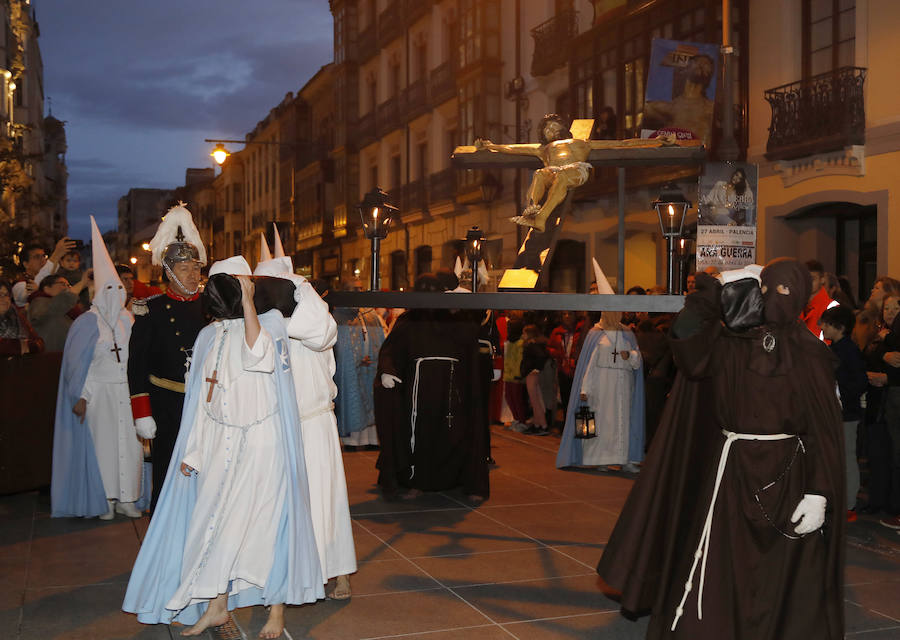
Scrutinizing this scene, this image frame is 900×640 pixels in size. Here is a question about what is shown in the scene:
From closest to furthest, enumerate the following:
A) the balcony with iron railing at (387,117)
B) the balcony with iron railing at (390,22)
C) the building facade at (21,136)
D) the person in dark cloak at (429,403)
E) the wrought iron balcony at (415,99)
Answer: the person in dark cloak at (429,403) → the building facade at (21,136) → the wrought iron balcony at (415,99) → the balcony with iron railing at (390,22) → the balcony with iron railing at (387,117)

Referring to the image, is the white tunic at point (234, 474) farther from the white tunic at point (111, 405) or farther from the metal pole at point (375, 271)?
the white tunic at point (111, 405)

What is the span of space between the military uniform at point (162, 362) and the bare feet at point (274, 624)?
57.1 inches

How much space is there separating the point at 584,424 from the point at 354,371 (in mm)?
3255

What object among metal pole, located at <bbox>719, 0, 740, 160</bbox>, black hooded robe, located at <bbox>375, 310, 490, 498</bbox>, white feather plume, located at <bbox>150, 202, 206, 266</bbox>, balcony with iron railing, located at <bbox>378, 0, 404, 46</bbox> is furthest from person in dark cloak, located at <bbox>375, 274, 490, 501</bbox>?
balcony with iron railing, located at <bbox>378, 0, 404, 46</bbox>

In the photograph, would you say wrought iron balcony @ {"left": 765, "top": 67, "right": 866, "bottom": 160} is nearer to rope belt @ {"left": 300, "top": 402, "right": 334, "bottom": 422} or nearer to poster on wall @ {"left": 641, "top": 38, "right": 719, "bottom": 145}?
poster on wall @ {"left": 641, "top": 38, "right": 719, "bottom": 145}

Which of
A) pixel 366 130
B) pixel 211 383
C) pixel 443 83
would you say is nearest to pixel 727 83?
pixel 211 383

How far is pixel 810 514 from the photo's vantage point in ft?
13.4

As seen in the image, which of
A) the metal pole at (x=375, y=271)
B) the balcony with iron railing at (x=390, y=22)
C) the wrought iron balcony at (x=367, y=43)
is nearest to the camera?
the metal pole at (x=375, y=271)

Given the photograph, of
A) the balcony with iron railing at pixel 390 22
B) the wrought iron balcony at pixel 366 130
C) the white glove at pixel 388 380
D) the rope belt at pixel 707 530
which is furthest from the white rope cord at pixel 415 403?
the wrought iron balcony at pixel 366 130

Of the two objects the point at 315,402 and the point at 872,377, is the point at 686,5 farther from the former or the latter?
the point at 315,402

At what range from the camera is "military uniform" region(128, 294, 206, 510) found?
5.91 m

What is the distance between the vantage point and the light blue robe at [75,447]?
7582 mm

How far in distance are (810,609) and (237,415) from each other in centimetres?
274

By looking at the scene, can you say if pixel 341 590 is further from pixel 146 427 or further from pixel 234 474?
pixel 146 427
